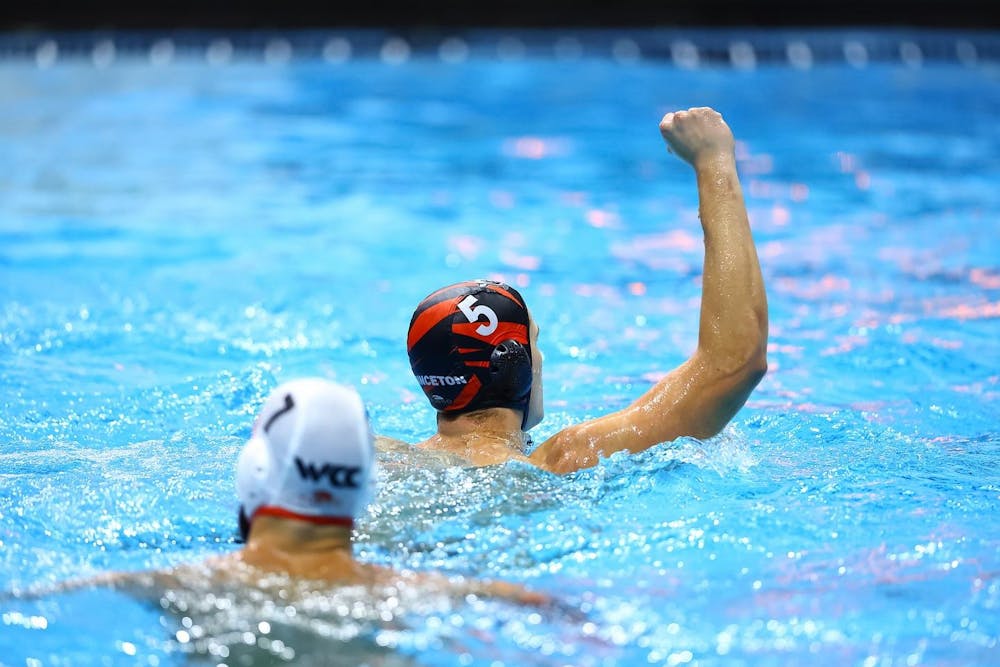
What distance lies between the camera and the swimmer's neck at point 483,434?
140 inches

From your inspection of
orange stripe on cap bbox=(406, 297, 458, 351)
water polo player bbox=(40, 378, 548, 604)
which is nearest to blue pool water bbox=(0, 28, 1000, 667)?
water polo player bbox=(40, 378, 548, 604)

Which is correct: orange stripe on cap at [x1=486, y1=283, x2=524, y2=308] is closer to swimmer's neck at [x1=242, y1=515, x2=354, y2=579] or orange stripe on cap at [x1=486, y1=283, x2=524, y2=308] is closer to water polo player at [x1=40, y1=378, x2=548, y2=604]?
water polo player at [x1=40, y1=378, x2=548, y2=604]

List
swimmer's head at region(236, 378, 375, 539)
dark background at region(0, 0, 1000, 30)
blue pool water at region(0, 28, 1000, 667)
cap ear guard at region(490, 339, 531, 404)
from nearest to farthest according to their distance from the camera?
swimmer's head at region(236, 378, 375, 539) < blue pool water at region(0, 28, 1000, 667) < cap ear guard at region(490, 339, 531, 404) < dark background at region(0, 0, 1000, 30)

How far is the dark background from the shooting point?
2080 cm

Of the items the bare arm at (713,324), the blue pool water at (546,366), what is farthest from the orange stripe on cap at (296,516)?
the bare arm at (713,324)

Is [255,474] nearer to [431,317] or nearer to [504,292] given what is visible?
[431,317]

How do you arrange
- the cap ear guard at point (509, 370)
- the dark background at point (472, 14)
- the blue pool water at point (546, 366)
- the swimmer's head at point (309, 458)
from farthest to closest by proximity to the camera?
the dark background at point (472, 14) → the cap ear guard at point (509, 370) → the blue pool water at point (546, 366) → the swimmer's head at point (309, 458)

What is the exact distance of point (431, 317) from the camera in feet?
11.7

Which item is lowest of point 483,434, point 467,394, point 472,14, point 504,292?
point 483,434

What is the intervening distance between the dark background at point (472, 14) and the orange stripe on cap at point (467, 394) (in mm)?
18744

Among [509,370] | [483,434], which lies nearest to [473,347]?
[509,370]

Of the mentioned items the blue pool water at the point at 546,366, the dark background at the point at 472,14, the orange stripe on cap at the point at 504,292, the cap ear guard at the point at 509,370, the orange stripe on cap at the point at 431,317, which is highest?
the dark background at the point at 472,14

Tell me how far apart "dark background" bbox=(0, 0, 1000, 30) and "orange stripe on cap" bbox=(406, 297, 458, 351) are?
61.4ft

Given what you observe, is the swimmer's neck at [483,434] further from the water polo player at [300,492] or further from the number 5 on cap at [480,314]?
the water polo player at [300,492]
